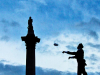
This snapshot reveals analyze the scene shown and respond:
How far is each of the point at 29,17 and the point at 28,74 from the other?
29.1 ft

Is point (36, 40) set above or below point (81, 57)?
above

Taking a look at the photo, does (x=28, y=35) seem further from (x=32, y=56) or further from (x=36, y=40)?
(x=32, y=56)

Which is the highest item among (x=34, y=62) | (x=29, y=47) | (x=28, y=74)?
(x=29, y=47)

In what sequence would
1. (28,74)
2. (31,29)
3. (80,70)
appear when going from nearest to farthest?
(80,70) < (28,74) < (31,29)

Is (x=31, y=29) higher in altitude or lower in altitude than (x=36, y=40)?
higher

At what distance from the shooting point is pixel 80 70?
10.3 m

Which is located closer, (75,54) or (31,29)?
(75,54)

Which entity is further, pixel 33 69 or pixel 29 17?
pixel 29 17

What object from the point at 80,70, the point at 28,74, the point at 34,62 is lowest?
the point at 80,70

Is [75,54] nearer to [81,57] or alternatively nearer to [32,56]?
[81,57]

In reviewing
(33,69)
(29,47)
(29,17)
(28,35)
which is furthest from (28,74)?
(29,17)

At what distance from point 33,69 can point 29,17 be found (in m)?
8.18

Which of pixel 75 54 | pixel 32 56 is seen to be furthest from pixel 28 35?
pixel 75 54

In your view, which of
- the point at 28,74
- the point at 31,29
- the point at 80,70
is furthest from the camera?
the point at 31,29
